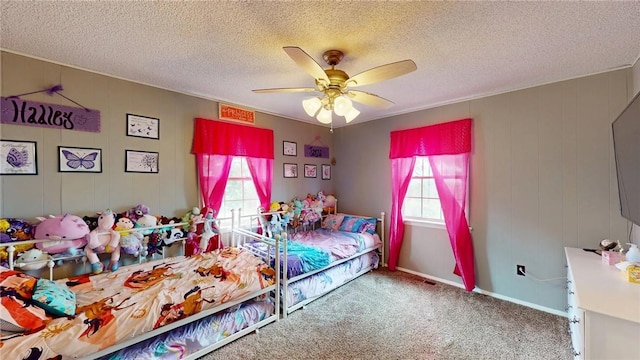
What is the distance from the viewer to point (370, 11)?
1.44m

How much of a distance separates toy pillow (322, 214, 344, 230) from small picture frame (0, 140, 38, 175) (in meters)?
3.22

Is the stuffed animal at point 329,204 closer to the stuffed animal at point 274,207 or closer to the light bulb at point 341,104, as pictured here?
the stuffed animal at point 274,207

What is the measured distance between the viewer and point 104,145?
2311 millimetres

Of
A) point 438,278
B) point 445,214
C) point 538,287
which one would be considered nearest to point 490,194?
point 445,214

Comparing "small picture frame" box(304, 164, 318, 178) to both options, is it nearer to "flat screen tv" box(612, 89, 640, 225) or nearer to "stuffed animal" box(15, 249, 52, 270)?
"stuffed animal" box(15, 249, 52, 270)

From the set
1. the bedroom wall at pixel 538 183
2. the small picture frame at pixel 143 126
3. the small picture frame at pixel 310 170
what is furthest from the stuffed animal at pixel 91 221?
the bedroom wall at pixel 538 183

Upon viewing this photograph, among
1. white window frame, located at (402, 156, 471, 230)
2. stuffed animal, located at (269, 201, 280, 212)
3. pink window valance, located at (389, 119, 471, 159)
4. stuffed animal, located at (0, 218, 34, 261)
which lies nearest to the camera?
stuffed animal, located at (0, 218, 34, 261)

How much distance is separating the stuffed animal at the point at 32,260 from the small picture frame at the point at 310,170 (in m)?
2.88

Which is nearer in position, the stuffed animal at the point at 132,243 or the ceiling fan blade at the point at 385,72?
the ceiling fan blade at the point at 385,72

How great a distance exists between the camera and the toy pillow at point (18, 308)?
1308 millimetres

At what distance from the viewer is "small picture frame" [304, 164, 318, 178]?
401 cm

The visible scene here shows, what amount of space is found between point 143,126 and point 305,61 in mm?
1984

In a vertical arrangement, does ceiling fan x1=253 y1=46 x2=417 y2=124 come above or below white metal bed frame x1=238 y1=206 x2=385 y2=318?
above

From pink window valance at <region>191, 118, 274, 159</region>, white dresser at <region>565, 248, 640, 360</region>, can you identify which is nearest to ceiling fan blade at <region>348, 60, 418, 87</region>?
white dresser at <region>565, 248, 640, 360</region>
